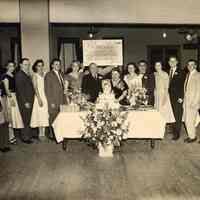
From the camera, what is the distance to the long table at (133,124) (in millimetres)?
6465

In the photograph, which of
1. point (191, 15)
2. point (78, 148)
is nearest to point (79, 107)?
point (78, 148)

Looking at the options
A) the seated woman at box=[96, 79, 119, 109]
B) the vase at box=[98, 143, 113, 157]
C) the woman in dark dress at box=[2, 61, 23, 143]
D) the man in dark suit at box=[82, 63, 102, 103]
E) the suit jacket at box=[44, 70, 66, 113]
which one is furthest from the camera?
the man in dark suit at box=[82, 63, 102, 103]

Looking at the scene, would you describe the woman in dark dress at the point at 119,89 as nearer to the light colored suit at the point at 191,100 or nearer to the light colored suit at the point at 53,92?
the light colored suit at the point at 53,92

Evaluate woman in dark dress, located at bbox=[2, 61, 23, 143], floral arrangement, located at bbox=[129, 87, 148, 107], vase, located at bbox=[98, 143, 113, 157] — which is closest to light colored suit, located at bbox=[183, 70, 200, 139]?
floral arrangement, located at bbox=[129, 87, 148, 107]

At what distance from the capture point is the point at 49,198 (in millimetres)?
4516

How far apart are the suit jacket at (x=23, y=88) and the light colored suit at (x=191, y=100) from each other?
2648 mm

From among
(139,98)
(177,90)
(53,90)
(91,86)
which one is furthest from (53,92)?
(177,90)

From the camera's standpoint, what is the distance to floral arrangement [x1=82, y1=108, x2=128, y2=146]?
606 centimetres

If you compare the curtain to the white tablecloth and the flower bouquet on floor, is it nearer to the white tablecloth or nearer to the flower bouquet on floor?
the white tablecloth

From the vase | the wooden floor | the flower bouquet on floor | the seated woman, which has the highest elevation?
the seated woman

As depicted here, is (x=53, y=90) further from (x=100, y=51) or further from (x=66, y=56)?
(x=66, y=56)

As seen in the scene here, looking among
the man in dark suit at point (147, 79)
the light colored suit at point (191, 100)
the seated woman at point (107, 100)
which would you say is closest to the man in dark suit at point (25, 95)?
the seated woman at point (107, 100)

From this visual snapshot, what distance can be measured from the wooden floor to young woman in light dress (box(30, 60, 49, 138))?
450 millimetres

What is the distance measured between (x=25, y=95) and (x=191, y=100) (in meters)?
2.82
